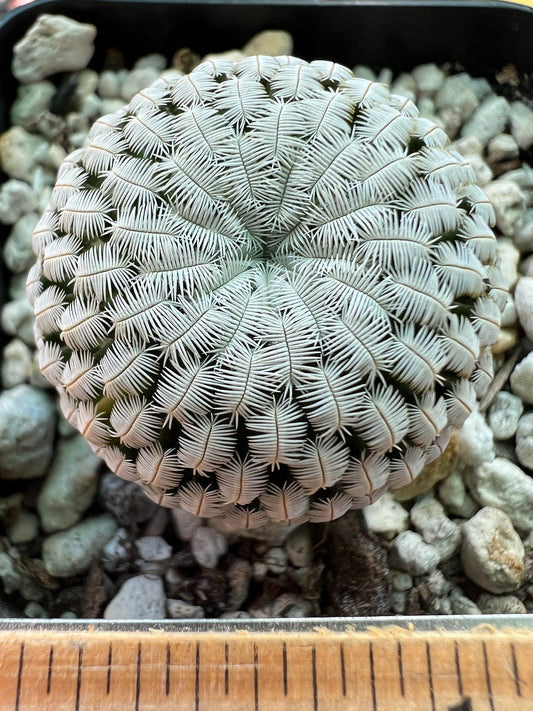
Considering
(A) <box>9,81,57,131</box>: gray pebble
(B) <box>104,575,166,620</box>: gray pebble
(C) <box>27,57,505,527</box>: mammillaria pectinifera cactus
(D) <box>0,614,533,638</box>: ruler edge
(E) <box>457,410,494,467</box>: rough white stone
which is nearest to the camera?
(C) <box>27,57,505,527</box>: mammillaria pectinifera cactus

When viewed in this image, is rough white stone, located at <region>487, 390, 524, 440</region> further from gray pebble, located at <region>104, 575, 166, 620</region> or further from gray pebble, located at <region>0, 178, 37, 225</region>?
gray pebble, located at <region>0, 178, 37, 225</region>

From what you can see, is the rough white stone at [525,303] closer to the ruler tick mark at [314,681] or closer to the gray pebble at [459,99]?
the gray pebble at [459,99]

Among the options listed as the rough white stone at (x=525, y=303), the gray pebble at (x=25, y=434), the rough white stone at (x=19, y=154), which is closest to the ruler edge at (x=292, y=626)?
the gray pebble at (x=25, y=434)

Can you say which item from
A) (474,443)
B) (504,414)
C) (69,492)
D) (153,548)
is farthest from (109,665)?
(504,414)

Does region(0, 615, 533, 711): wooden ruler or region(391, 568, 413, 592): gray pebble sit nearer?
region(0, 615, 533, 711): wooden ruler

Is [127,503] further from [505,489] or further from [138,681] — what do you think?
[505,489]

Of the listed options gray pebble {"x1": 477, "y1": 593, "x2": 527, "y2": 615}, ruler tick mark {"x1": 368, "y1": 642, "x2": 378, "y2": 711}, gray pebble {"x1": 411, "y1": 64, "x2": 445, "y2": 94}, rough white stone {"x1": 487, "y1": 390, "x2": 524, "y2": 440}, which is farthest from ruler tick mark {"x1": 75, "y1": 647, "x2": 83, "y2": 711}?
gray pebble {"x1": 411, "y1": 64, "x2": 445, "y2": 94}
